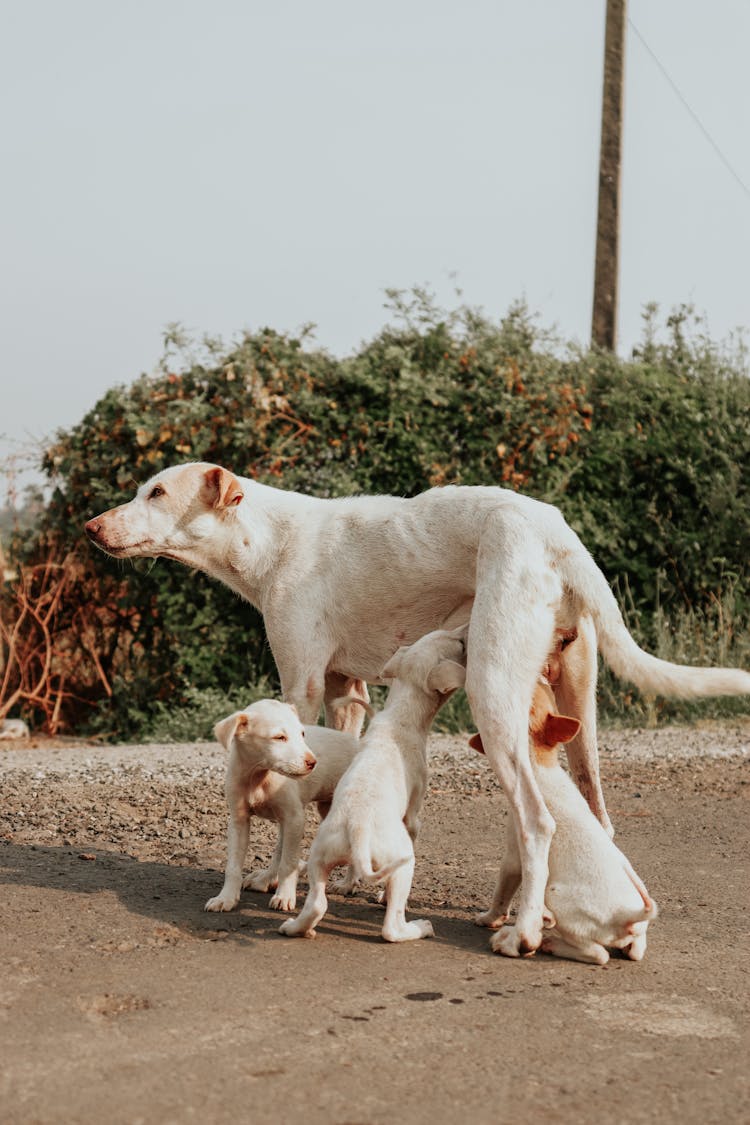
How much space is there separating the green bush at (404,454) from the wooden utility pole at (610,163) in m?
1.88

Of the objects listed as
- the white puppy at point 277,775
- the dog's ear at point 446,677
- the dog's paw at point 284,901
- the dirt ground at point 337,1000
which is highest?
the dog's ear at point 446,677

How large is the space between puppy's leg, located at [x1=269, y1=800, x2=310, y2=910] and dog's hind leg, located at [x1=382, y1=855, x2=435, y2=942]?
18.2 inches

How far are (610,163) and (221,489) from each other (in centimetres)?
978

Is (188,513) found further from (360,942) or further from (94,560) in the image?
(94,560)

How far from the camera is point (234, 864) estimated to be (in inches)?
200

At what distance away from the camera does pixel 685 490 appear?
39.5 ft

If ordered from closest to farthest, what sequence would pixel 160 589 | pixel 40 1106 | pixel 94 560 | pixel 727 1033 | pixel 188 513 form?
pixel 40 1106 → pixel 727 1033 → pixel 188 513 → pixel 160 589 → pixel 94 560

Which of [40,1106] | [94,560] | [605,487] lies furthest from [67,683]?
[40,1106]

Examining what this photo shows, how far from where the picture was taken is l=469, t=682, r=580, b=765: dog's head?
15.7 ft

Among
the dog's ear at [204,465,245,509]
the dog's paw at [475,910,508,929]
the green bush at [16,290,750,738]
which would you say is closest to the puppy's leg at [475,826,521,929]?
the dog's paw at [475,910,508,929]

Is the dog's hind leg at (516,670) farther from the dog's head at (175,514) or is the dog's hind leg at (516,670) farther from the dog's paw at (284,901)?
the dog's head at (175,514)

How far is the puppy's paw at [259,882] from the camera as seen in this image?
5453 millimetres

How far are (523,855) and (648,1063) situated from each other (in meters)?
1.09

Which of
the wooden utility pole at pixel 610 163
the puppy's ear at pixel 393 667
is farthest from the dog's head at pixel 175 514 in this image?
the wooden utility pole at pixel 610 163
